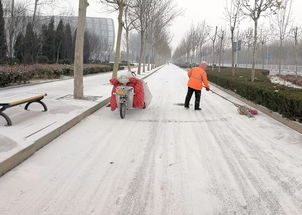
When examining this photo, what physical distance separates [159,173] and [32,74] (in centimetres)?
1418

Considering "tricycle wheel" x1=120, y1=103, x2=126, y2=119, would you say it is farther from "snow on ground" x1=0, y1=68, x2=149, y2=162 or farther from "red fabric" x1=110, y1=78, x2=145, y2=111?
"snow on ground" x1=0, y1=68, x2=149, y2=162

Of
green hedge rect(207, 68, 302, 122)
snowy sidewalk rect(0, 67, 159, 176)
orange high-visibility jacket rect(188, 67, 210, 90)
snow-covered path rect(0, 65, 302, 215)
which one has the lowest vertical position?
snow-covered path rect(0, 65, 302, 215)

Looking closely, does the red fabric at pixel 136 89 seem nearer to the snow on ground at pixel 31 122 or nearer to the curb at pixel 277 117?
the snow on ground at pixel 31 122

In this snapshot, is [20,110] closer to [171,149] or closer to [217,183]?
[171,149]

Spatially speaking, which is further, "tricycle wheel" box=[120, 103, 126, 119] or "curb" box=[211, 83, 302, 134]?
"tricycle wheel" box=[120, 103, 126, 119]

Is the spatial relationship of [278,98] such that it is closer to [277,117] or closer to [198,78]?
[277,117]

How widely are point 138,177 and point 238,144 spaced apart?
7.63 ft

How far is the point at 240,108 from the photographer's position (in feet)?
26.7

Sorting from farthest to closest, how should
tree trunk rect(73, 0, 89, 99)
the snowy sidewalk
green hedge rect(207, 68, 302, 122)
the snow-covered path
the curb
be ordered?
tree trunk rect(73, 0, 89, 99) → green hedge rect(207, 68, 302, 122) → the curb → the snowy sidewalk → the snow-covered path

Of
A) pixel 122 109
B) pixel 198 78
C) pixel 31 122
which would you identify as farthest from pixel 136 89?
pixel 31 122

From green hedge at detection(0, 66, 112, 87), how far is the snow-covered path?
8092 millimetres

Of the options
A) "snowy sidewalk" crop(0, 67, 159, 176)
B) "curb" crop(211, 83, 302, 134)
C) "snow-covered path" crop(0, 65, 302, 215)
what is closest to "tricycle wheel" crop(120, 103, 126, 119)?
"snow-covered path" crop(0, 65, 302, 215)

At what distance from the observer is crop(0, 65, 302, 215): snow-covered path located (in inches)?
111

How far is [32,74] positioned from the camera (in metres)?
15.8
